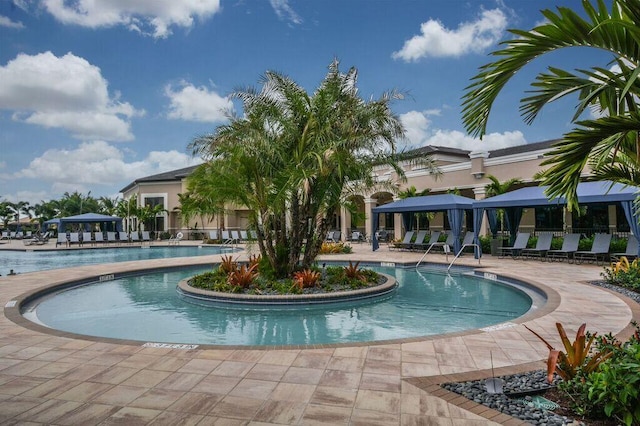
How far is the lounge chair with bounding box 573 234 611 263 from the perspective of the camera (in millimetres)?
14254

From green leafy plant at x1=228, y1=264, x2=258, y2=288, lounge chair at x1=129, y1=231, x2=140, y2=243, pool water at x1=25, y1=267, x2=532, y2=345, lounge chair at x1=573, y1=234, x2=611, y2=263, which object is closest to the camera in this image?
pool water at x1=25, y1=267, x2=532, y2=345

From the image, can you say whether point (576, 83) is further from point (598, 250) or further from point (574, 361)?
point (598, 250)

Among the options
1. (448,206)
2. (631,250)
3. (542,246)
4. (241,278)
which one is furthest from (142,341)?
(542,246)

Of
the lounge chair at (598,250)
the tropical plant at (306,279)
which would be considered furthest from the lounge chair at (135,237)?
the lounge chair at (598,250)

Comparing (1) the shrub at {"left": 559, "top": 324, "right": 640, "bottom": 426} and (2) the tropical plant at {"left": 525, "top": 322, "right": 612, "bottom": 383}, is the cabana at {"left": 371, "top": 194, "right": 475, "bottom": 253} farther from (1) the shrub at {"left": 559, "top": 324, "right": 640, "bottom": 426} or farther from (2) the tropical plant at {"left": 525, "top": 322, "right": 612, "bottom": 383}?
(1) the shrub at {"left": 559, "top": 324, "right": 640, "bottom": 426}

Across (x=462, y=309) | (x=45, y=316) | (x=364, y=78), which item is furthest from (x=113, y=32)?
(x=462, y=309)

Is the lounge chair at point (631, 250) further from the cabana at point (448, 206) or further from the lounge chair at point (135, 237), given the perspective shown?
the lounge chair at point (135, 237)

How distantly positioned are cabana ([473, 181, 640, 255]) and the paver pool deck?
7780 mm

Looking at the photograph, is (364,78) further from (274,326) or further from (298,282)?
(274,326)

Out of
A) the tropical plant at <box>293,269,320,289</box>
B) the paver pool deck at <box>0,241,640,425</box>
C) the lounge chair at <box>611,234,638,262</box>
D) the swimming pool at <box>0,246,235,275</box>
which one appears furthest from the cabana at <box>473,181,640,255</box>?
the swimming pool at <box>0,246,235,275</box>

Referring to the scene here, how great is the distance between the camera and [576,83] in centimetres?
404

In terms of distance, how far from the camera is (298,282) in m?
9.77

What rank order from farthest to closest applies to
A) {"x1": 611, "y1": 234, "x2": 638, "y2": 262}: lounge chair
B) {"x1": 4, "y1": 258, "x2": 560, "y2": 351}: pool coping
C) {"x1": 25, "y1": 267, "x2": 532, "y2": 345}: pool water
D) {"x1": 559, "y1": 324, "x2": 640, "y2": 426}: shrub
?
{"x1": 611, "y1": 234, "x2": 638, "y2": 262}: lounge chair < {"x1": 25, "y1": 267, "x2": 532, "y2": 345}: pool water < {"x1": 4, "y1": 258, "x2": 560, "y2": 351}: pool coping < {"x1": 559, "y1": 324, "x2": 640, "y2": 426}: shrub

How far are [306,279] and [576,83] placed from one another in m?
7.05
